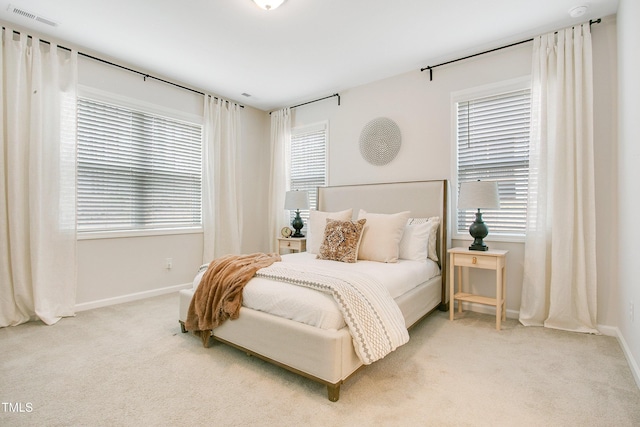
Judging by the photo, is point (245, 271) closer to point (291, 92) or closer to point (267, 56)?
point (267, 56)

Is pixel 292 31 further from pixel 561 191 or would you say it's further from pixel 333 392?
pixel 333 392

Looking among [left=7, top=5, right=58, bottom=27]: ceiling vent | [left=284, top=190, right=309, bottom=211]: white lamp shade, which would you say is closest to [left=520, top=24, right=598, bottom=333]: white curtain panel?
[left=284, top=190, right=309, bottom=211]: white lamp shade

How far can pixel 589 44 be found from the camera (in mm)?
2725

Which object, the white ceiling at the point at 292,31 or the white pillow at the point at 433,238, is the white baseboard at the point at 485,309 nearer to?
the white pillow at the point at 433,238

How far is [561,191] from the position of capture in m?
2.79

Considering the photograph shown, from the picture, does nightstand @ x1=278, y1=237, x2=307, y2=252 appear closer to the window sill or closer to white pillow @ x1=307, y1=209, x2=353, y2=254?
white pillow @ x1=307, y1=209, x2=353, y2=254

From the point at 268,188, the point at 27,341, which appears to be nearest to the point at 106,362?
the point at 27,341

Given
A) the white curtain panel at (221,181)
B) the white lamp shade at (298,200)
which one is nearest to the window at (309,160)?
the white lamp shade at (298,200)

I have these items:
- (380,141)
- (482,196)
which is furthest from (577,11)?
(380,141)

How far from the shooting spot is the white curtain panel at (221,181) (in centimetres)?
439

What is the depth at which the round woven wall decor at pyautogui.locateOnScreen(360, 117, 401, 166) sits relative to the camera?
3885mm

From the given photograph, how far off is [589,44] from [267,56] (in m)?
2.94

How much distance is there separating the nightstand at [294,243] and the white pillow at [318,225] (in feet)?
2.12

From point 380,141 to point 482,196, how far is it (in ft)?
4.97
